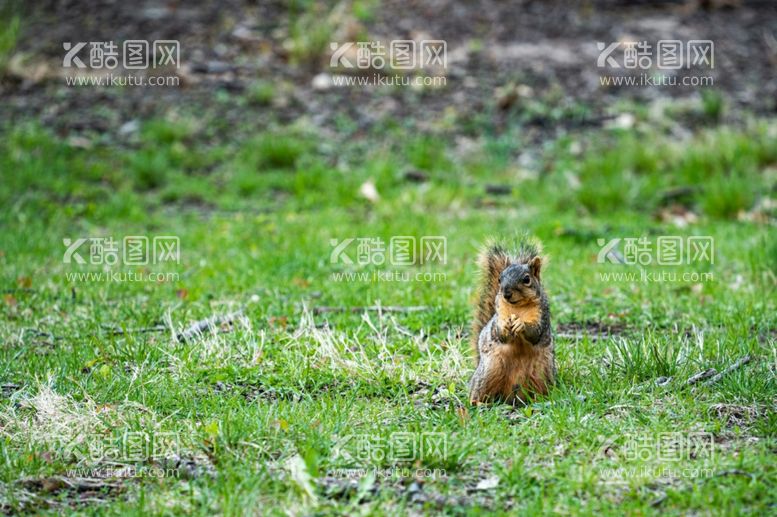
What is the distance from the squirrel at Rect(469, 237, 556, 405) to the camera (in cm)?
395

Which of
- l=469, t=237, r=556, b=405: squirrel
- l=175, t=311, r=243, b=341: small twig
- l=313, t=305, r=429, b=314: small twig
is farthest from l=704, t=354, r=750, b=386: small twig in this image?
l=175, t=311, r=243, b=341: small twig

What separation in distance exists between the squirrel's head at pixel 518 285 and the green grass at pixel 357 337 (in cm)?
51

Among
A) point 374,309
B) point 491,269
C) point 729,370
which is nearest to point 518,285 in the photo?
point 491,269

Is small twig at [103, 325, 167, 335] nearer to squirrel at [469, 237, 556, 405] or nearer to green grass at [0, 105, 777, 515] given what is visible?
green grass at [0, 105, 777, 515]

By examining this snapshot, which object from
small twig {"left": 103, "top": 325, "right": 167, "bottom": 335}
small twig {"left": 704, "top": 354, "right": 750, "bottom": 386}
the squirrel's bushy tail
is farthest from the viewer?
small twig {"left": 103, "top": 325, "right": 167, "bottom": 335}

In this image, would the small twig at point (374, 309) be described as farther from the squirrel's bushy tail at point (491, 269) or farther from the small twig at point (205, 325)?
the squirrel's bushy tail at point (491, 269)

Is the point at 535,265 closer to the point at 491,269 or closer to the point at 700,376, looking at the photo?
the point at 491,269

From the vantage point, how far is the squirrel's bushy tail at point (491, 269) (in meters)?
4.38

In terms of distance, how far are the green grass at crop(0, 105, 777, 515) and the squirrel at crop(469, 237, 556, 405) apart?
0.36 ft

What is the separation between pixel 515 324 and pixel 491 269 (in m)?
0.59

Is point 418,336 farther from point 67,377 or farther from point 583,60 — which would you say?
point 583,60

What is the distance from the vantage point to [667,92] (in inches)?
452

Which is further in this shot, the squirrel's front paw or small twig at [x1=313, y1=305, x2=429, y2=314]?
small twig at [x1=313, y1=305, x2=429, y2=314]

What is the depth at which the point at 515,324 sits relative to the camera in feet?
12.9
